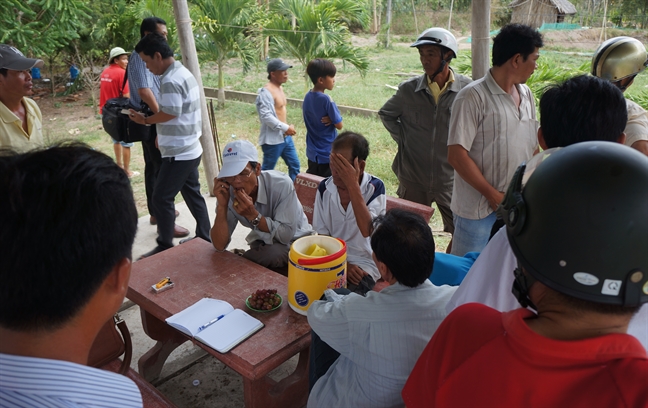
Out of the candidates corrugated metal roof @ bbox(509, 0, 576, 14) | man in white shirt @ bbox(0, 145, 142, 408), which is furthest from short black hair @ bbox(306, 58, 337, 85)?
corrugated metal roof @ bbox(509, 0, 576, 14)

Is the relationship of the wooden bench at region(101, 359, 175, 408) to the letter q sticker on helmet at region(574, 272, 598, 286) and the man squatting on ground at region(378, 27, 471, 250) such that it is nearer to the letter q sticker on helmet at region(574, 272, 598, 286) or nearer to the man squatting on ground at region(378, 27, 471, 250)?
the letter q sticker on helmet at region(574, 272, 598, 286)

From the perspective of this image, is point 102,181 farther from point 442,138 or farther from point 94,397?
point 442,138

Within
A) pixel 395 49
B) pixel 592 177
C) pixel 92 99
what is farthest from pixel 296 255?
pixel 395 49

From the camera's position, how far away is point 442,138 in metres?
3.64

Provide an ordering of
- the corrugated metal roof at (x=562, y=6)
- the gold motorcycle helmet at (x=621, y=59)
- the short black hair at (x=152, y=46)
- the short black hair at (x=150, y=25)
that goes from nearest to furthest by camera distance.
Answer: the gold motorcycle helmet at (x=621, y=59)
the short black hair at (x=152, y=46)
the short black hair at (x=150, y=25)
the corrugated metal roof at (x=562, y=6)

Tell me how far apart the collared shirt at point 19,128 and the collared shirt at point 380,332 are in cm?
227

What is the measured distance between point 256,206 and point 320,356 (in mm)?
1196

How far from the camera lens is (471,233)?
288 cm

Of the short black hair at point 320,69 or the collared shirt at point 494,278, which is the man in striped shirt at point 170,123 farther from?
the collared shirt at point 494,278

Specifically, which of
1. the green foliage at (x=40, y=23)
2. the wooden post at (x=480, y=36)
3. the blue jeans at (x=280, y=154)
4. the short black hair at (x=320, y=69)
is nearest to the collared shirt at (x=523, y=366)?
the wooden post at (x=480, y=36)

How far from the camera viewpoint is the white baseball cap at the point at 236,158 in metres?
2.70

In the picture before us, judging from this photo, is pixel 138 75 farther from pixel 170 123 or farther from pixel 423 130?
pixel 423 130

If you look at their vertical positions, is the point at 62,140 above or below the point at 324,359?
above

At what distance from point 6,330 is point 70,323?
0.35 feet
